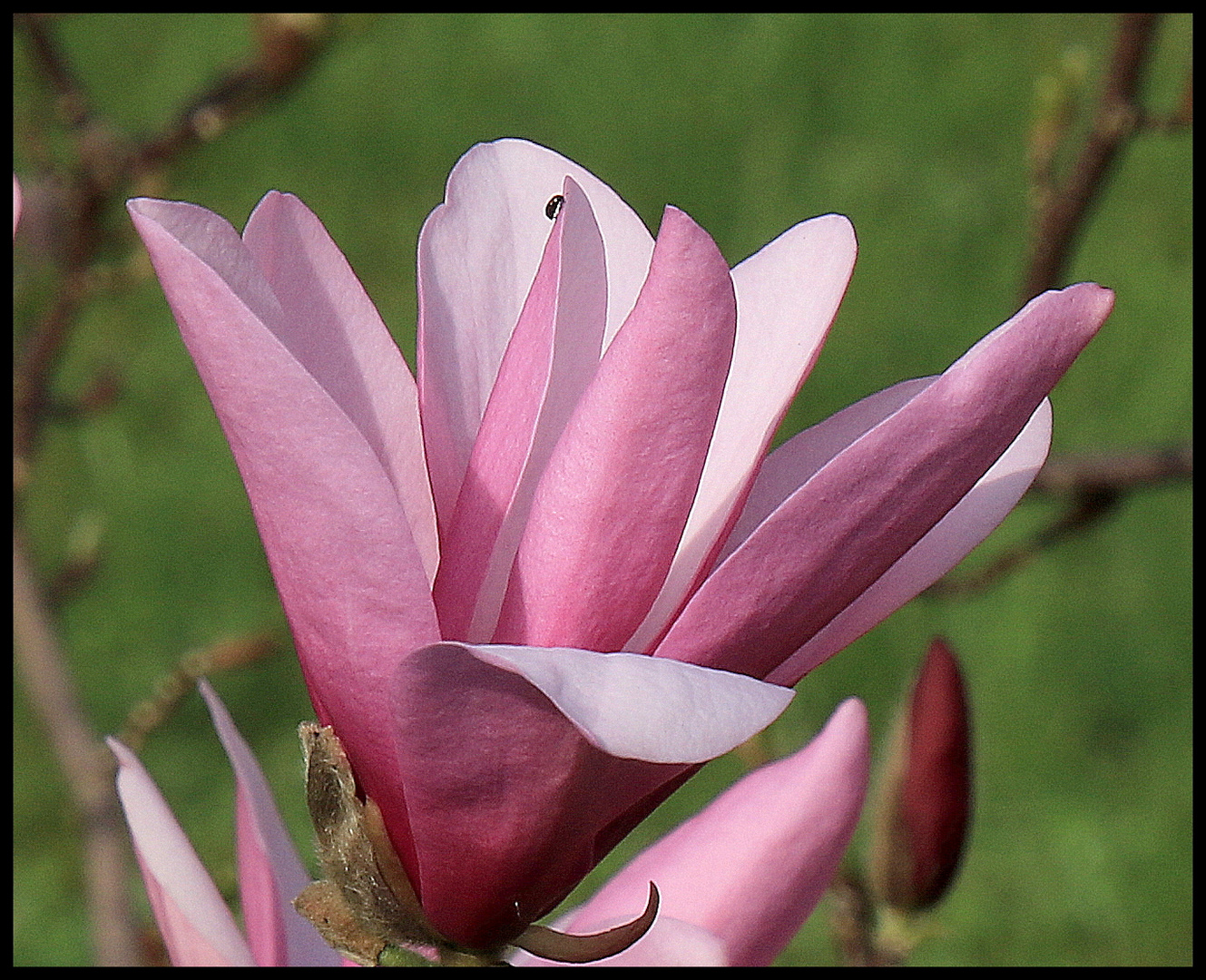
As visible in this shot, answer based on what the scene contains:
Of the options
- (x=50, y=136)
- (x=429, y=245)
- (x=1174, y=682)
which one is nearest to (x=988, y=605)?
(x=1174, y=682)

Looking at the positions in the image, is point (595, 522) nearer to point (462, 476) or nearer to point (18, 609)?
point (462, 476)

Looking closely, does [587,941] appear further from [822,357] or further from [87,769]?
[822,357]

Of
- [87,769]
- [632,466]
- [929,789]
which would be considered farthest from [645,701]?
[87,769]

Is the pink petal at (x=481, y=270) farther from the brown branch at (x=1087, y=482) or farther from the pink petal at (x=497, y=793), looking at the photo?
the brown branch at (x=1087, y=482)

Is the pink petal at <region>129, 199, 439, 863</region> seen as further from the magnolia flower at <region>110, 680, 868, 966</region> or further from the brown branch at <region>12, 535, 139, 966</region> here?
the brown branch at <region>12, 535, 139, 966</region>

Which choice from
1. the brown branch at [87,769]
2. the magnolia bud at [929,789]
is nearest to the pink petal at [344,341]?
the magnolia bud at [929,789]

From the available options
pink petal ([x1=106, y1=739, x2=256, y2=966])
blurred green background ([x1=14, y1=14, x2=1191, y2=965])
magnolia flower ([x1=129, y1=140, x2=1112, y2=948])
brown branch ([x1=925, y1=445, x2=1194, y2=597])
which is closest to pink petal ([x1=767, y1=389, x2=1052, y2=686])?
magnolia flower ([x1=129, y1=140, x2=1112, y2=948])
